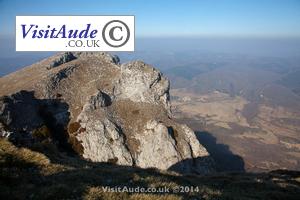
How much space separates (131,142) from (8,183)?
247 feet

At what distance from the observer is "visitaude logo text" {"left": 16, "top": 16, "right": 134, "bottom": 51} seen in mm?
31406

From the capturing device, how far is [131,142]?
8944 centimetres

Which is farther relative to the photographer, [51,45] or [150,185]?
[51,45]

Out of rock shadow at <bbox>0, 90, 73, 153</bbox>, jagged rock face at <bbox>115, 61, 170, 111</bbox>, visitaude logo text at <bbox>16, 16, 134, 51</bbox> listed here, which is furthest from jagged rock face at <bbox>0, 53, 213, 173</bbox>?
visitaude logo text at <bbox>16, 16, 134, 51</bbox>

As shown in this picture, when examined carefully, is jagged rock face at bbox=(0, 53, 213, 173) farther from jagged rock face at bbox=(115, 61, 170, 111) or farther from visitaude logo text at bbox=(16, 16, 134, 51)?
visitaude logo text at bbox=(16, 16, 134, 51)

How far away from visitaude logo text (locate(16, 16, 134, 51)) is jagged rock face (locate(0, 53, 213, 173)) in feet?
160

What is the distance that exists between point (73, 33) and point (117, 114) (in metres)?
64.4

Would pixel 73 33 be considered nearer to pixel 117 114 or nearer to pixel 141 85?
pixel 117 114

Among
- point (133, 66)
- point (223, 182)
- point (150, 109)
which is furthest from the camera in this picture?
point (133, 66)

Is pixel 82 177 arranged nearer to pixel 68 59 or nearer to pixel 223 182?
pixel 223 182

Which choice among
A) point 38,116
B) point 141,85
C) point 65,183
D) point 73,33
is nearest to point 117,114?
point 141,85

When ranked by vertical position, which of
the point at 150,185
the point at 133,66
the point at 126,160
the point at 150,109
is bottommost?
the point at 126,160

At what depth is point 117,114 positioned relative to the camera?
95000mm

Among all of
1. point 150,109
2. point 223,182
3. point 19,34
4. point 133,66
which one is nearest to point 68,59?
point 133,66
